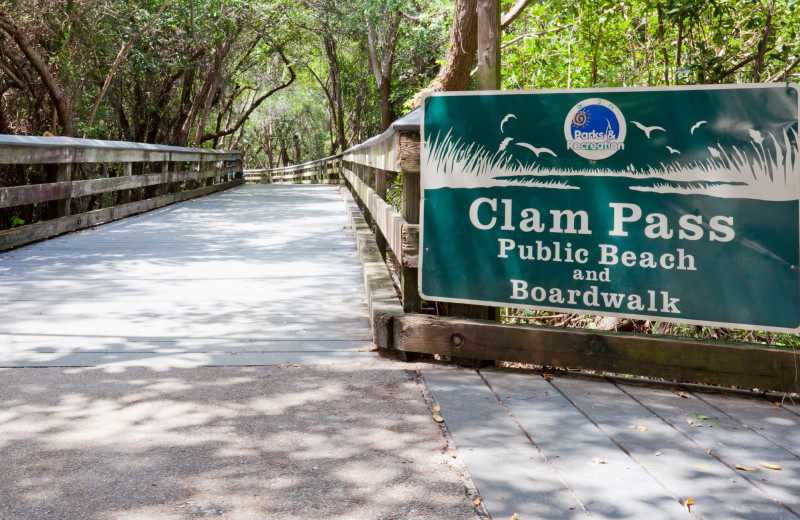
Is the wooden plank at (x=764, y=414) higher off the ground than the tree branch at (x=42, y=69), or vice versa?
the tree branch at (x=42, y=69)

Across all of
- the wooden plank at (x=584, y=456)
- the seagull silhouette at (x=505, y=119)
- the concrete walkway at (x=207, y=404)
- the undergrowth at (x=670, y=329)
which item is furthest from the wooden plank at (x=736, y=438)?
the undergrowth at (x=670, y=329)

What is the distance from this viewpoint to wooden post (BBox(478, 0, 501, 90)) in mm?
5246

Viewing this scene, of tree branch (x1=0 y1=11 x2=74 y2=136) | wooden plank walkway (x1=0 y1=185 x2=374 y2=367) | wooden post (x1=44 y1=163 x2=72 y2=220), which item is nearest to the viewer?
wooden plank walkway (x1=0 y1=185 x2=374 y2=367)

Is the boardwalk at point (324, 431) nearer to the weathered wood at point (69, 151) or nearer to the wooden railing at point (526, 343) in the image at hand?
the wooden railing at point (526, 343)

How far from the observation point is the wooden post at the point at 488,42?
5246mm

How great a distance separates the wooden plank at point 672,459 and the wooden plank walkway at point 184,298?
4.19 ft

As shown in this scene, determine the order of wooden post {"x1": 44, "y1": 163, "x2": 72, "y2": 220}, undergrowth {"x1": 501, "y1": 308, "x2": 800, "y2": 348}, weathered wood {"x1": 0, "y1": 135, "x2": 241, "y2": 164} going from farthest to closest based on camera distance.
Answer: wooden post {"x1": 44, "y1": 163, "x2": 72, "y2": 220} → weathered wood {"x1": 0, "y1": 135, "x2": 241, "y2": 164} → undergrowth {"x1": 501, "y1": 308, "x2": 800, "y2": 348}

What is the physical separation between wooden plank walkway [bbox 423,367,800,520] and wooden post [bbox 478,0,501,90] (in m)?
2.41

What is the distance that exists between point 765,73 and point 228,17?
1341 cm

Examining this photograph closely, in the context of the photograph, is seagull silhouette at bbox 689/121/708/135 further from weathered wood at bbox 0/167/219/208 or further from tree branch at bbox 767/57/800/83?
weathered wood at bbox 0/167/219/208

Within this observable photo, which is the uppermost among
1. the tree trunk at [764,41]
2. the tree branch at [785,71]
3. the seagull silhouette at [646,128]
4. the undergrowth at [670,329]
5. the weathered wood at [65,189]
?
the tree trunk at [764,41]

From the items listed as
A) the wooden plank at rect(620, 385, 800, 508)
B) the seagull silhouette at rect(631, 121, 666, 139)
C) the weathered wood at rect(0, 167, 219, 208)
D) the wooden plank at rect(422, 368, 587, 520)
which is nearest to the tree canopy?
the weathered wood at rect(0, 167, 219, 208)

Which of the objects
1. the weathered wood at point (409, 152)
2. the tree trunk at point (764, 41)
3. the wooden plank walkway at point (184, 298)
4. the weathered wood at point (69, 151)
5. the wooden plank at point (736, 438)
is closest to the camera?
the wooden plank at point (736, 438)

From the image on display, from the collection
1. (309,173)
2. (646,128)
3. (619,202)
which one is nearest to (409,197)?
(619,202)
